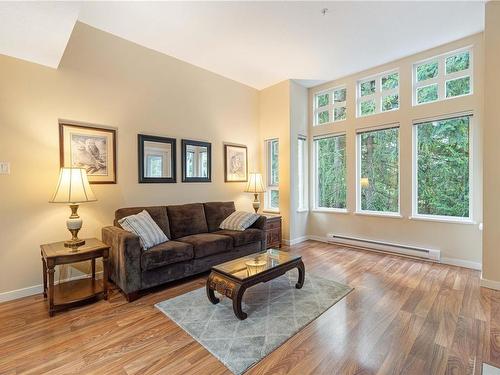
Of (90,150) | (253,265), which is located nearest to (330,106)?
(253,265)

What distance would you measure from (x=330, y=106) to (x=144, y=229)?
13.3 feet

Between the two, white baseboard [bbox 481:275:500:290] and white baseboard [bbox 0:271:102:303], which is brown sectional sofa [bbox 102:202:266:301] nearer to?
white baseboard [bbox 0:271:102:303]

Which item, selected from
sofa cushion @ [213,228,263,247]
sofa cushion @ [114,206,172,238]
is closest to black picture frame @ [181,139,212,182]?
sofa cushion @ [114,206,172,238]

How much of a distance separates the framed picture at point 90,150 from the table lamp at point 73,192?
457mm

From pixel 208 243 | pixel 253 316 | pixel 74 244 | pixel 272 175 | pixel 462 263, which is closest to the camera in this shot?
pixel 253 316

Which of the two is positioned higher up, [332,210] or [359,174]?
[359,174]

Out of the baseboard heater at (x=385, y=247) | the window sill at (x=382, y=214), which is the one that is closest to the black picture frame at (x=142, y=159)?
the baseboard heater at (x=385, y=247)

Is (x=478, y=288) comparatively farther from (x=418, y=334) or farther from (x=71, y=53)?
(x=71, y=53)

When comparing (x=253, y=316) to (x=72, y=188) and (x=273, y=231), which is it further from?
(x=273, y=231)

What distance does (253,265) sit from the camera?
2551 millimetres

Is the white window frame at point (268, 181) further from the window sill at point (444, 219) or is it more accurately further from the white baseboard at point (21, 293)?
the white baseboard at point (21, 293)

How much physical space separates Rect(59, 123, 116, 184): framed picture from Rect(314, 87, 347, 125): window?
3.78 meters

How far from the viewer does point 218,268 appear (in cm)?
246

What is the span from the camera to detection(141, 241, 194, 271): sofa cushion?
2713mm
